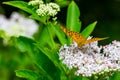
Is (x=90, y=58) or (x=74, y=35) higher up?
(x=74, y=35)

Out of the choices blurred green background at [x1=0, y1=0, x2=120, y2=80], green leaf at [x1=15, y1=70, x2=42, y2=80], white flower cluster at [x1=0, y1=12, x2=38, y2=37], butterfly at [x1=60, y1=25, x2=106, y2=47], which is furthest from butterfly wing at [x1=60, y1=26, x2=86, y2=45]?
blurred green background at [x1=0, y1=0, x2=120, y2=80]

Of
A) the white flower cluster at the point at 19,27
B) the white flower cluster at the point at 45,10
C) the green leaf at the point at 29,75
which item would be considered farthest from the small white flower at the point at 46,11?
the white flower cluster at the point at 19,27

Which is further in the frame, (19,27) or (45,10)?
(19,27)

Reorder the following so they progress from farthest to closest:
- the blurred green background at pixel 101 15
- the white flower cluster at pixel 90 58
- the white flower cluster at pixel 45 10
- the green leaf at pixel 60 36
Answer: the blurred green background at pixel 101 15
the green leaf at pixel 60 36
the white flower cluster at pixel 45 10
the white flower cluster at pixel 90 58

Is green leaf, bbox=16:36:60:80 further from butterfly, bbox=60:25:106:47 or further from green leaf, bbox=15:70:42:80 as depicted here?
butterfly, bbox=60:25:106:47

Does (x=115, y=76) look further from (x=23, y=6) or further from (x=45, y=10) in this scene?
(x=23, y=6)

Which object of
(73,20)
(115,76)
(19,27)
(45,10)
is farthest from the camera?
(19,27)

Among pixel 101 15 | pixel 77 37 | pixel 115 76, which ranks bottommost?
pixel 115 76

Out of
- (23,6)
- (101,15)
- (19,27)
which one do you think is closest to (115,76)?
(23,6)

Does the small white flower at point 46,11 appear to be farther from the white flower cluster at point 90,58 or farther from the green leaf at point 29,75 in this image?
the green leaf at point 29,75
